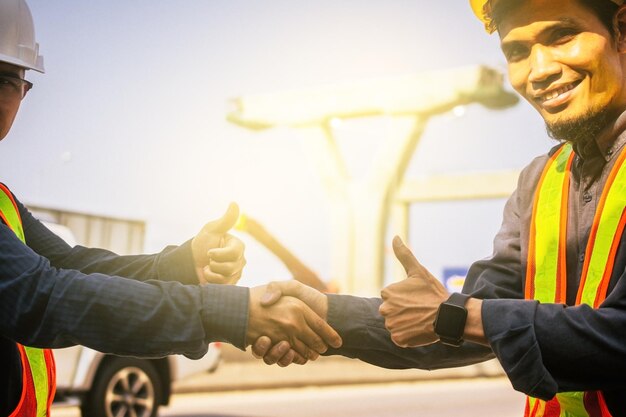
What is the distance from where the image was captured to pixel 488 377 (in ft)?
53.0

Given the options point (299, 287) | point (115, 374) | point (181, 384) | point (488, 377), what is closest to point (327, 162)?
point (488, 377)

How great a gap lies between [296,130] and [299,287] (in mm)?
22378

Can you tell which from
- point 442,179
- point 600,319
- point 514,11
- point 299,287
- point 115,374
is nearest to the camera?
point 600,319

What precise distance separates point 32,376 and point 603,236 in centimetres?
172

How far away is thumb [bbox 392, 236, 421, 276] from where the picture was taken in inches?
95.3

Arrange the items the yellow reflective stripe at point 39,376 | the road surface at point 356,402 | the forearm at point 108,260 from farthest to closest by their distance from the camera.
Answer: the road surface at point 356,402 < the forearm at point 108,260 < the yellow reflective stripe at point 39,376

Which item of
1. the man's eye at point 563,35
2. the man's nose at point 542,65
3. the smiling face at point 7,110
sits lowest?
the smiling face at point 7,110

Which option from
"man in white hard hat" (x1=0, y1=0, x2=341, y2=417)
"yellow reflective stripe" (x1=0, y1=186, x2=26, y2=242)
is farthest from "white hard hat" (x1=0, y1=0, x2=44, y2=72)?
"yellow reflective stripe" (x1=0, y1=186, x2=26, y2=242)

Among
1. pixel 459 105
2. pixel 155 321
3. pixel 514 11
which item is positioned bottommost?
pixel 155 321

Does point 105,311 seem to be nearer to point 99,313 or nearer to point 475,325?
point 99,313

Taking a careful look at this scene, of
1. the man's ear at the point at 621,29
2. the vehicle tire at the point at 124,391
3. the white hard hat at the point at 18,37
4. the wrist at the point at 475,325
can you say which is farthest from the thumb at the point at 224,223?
the vehicle tire at the point at 124,391

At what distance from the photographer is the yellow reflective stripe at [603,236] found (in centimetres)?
215

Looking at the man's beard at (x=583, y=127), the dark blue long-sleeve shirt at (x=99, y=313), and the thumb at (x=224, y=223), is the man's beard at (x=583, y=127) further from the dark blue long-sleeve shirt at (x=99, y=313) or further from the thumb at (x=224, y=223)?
the thumb at (x=224, y=223)

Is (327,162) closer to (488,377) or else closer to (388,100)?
(388,100)
